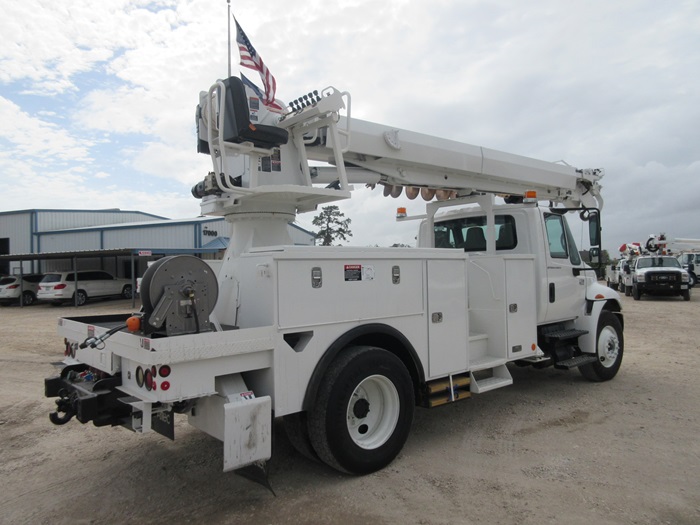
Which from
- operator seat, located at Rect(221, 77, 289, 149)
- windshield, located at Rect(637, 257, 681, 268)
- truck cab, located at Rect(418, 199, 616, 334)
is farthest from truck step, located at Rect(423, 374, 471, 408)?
windshield, located at Rect(637, 257, 681, 268)

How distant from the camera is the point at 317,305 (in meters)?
3.98

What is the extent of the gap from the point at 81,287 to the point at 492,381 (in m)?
23.6

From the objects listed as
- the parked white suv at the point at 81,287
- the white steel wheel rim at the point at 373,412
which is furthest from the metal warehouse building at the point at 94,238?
the white steel wheel rim at the point at 373,412

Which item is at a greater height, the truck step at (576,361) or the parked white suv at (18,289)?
the parked white suv at (18,289)

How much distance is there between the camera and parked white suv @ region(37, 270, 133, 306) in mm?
23453

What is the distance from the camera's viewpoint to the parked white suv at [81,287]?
2345 cm

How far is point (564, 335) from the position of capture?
22.1ft

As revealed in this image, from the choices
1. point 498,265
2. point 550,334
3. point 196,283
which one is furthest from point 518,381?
point 196,283

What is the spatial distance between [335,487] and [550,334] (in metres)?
3.89

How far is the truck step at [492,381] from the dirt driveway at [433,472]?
46 centimetres

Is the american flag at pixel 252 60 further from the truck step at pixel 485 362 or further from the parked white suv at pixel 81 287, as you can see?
the parked white suv at pixel 81 287

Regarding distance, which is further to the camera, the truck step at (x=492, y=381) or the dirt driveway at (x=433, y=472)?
the truck step at (x=492, y=381)

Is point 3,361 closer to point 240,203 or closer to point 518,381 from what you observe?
point 240,203

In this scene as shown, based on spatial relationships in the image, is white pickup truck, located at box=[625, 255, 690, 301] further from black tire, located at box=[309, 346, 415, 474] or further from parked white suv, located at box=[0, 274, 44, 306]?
parked white suv, located at box=[0, 274, 44, 306]
